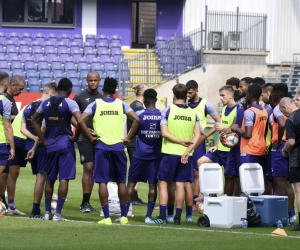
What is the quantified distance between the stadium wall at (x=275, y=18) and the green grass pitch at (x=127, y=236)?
82.2 feet

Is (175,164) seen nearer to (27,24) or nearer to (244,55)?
(244,55)

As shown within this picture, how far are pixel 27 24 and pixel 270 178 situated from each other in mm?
25800

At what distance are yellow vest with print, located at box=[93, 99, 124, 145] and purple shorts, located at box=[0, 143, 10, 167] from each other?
1.79 metres

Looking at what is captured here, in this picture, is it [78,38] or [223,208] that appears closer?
[223,208]

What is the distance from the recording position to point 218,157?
15734 mm

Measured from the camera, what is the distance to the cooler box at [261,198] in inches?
552

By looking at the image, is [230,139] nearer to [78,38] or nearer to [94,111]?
[94,111]

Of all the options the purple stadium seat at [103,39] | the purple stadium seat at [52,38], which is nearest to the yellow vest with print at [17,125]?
the purple stadium seat at [52,38]

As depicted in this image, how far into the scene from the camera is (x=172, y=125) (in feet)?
45.5

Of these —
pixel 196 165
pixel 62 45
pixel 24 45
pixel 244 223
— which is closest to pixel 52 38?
pixel 62 45

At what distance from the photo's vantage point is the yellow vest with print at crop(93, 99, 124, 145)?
13.6 metres

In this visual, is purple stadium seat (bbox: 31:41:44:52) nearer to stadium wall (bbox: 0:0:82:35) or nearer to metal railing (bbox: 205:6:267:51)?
stadium wall (bbox: 0:0:82:35)

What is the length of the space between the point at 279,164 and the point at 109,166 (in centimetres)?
267

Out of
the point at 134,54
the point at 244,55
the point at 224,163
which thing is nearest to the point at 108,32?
the point at 134,54
